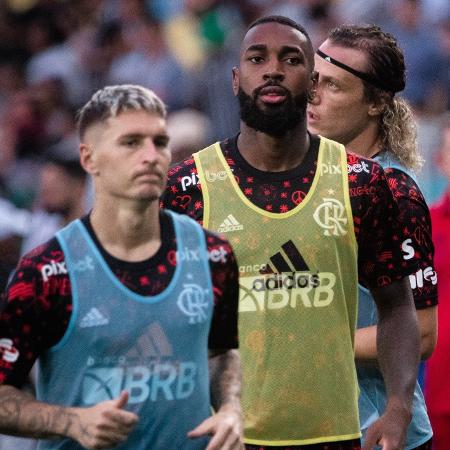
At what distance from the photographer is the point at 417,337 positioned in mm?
5582

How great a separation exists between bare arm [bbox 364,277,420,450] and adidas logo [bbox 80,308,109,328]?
4.78 feet

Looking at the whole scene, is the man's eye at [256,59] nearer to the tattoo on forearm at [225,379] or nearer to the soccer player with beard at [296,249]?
the soccer player with beard at [296,249]

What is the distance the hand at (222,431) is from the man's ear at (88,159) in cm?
83

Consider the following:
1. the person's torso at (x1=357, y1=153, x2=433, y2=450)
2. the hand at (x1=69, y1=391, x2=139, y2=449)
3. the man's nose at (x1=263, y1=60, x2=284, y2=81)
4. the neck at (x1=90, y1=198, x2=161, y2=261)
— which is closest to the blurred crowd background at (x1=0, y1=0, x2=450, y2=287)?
the person's torso at (x1=357, y1=153, x2=433, y2=450)

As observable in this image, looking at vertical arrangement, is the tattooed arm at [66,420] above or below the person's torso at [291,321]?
below

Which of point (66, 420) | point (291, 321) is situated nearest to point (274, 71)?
point (291, 321)

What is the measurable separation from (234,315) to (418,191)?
5.43 ft

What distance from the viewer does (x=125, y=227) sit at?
4.42 m

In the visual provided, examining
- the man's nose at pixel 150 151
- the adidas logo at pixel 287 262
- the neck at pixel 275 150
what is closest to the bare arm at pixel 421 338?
the adidas logo at pixel 287 262

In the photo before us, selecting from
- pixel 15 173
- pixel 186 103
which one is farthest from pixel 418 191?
pixel 15 173

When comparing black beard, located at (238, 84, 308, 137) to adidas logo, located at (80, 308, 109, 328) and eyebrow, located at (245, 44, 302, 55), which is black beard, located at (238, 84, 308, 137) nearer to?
eyebrow, located at (245, 44, 302, 55)

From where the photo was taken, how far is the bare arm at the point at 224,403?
4282mm

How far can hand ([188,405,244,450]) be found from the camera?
426 cm

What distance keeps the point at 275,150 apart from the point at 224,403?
1.30 m
